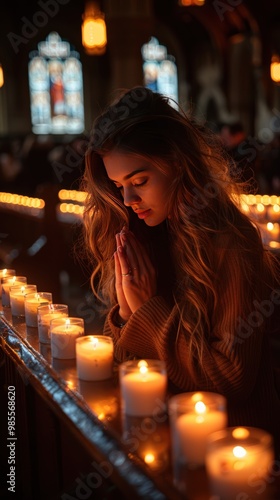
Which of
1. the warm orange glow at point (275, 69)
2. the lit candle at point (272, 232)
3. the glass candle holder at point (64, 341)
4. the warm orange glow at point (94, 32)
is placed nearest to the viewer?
the glass candle holder at point (64, 341)

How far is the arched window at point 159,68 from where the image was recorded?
24.0 meters

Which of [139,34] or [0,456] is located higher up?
[139,34]

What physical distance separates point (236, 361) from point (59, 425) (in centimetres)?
71

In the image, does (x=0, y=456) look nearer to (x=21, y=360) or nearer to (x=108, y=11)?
(x=21, y=360)

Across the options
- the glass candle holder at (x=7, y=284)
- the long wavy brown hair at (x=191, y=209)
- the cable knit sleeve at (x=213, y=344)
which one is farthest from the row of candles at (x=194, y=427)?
the glass candle holder at (x=7, y=284)

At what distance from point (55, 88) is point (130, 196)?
71.6 feet

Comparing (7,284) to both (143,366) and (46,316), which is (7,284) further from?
(143,366)

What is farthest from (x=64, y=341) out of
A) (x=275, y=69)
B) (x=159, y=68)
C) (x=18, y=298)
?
(x=159, y=68)

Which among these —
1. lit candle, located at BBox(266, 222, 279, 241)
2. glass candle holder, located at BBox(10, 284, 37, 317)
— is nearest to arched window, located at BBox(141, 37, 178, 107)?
lit candle, located at BBox(266, 222, 279, 241)

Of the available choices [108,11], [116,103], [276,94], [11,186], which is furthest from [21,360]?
[276,94]

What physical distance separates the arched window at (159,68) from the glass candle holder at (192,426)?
22.9m

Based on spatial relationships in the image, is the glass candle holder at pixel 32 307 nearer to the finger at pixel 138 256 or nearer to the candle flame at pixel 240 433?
the finger at pixel 138 256

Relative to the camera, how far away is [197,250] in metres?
2.25

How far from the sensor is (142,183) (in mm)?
2406
